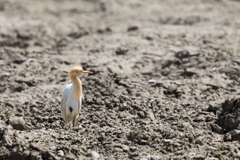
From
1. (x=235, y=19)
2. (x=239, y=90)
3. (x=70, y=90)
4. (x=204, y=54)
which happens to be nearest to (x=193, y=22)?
(x=235, y=19)

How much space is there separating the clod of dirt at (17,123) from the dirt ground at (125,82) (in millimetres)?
14

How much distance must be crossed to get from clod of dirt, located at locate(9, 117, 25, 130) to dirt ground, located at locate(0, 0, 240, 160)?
0.01 metres

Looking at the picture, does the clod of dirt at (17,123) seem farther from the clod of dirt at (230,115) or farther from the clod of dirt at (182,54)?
the clod of dirt at (182,54)

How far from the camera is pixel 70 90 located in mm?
4176

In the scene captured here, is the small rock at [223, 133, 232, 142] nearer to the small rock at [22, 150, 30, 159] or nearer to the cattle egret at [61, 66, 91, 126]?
the cattle egret at [61, 66, 91, 126]

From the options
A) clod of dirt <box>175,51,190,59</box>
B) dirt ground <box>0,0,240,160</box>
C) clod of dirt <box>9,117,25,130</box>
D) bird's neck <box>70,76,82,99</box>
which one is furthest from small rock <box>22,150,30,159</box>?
clod of dirt <box>175,51,190,59</box>

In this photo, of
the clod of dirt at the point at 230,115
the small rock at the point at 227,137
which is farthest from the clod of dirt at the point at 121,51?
the small rock at the point at 227,137

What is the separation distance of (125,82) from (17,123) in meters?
1.95

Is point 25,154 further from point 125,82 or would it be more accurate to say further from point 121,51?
point 121,51

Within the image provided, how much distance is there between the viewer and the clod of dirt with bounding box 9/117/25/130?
408 centimetres

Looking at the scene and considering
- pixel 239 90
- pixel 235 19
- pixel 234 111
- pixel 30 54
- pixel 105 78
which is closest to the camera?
pixel 234 111

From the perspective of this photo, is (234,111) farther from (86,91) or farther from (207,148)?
(86,91)

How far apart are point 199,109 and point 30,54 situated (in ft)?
13.3

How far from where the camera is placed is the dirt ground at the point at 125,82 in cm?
366
